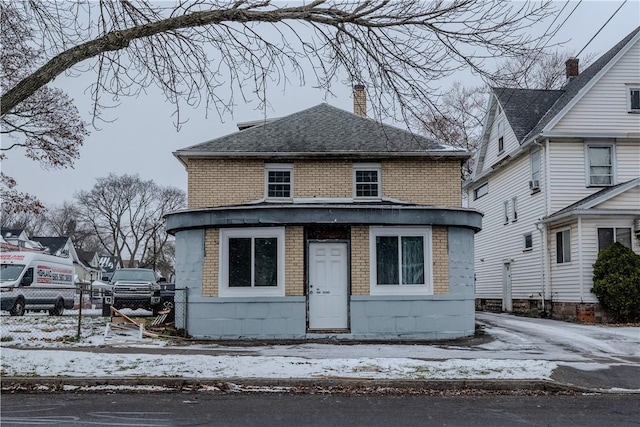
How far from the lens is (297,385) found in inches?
390

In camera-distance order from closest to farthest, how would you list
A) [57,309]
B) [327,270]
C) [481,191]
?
[327,270] → [57,309] → [481,191]

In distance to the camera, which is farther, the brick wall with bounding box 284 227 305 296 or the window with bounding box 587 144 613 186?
the window with bounding box 587 144 613 186

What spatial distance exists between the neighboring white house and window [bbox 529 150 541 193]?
0.04 m

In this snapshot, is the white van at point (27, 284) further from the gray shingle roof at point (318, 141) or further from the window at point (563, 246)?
the window at point (563, 246)

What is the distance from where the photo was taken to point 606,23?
1527 cm

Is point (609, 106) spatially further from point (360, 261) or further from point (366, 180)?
→ point (360, 261)

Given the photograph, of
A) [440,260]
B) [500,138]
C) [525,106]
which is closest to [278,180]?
[440,260]

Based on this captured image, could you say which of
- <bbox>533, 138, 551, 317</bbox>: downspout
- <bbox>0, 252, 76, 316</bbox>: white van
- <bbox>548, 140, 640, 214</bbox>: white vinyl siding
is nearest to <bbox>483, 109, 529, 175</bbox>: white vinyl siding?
<bbox>533, 138, 551, 317</bbox>: downspout

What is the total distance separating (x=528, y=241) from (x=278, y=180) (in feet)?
39.6

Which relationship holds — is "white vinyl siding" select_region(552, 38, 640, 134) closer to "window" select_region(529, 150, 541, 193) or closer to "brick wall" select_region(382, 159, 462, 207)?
"window" select_region(529, 150, 541, 193)

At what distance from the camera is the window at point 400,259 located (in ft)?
53.1

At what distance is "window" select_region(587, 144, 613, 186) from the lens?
76.7ft

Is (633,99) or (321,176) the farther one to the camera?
(633,99)

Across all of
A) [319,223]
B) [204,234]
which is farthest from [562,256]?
[204,234]
